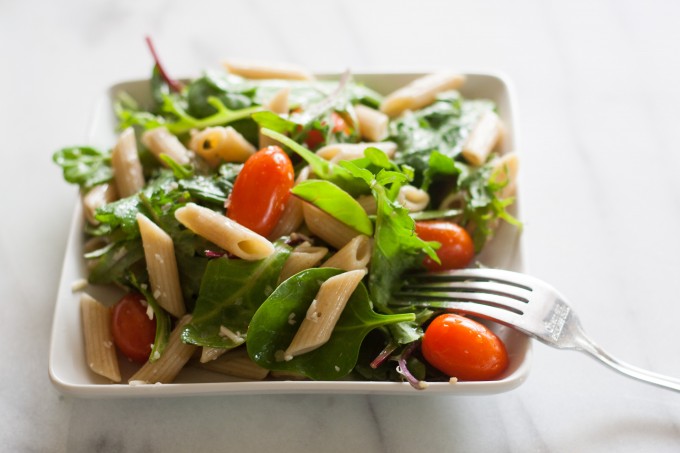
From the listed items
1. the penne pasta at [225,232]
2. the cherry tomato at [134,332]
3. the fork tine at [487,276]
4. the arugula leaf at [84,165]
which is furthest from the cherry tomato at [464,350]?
the arugula leaf at [84,165]

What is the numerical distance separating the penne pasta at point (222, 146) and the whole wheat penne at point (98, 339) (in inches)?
17.6

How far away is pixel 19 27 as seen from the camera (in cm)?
295

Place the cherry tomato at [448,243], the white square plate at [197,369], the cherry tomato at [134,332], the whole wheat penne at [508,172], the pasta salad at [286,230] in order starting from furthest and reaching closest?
the whole wheat penne at [508,172]
the cherry tomato at [448,243]
the cherry tomato at [134,332]
the pasta salad at [286,230]
the white square plate at [197,369]

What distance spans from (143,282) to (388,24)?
155 centimetres

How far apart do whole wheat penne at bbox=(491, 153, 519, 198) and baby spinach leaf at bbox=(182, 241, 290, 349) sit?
64 centimetres

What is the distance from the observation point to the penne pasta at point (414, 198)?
188cm

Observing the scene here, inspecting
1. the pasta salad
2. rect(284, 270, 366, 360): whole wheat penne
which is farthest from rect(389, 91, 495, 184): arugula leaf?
rect(284, 270, 366, 360): whole wheat penne

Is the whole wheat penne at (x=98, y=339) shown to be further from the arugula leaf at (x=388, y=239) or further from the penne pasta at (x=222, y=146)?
the arugula leaf at (x=388, y=239)

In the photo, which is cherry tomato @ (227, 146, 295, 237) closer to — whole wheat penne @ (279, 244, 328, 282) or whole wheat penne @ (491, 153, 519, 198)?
whole wheat penne @ (279, 244, 328, 282)

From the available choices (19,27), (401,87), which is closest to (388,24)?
(401,87)

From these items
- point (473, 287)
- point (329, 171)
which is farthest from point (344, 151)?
point (473, 287)

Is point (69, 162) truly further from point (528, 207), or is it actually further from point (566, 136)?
point (566, 136)

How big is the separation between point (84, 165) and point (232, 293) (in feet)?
2.11

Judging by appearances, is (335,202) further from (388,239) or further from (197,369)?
(197,369)
